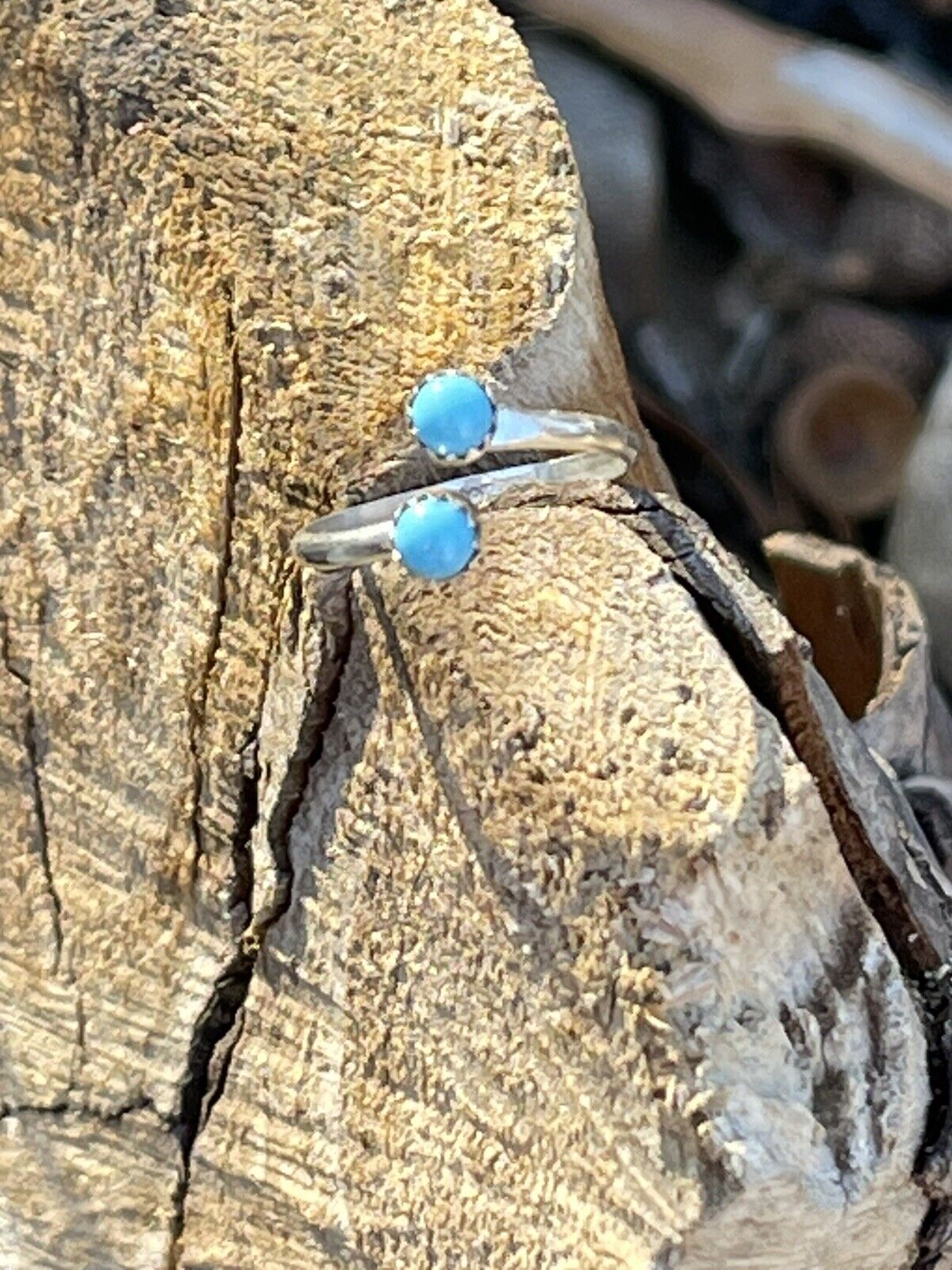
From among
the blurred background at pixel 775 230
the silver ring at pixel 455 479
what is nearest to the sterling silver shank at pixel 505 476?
the silver ring at pixel 455 479

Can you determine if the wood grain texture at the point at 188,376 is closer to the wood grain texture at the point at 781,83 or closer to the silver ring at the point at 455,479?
the silver ring at the point at 455,479

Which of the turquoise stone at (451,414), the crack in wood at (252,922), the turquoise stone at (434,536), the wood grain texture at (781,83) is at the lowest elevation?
the crack in wood at (252,922)

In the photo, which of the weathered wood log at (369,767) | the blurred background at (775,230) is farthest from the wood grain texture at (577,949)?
the blurred background at (775,230)

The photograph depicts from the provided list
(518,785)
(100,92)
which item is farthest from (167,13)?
(518,785)

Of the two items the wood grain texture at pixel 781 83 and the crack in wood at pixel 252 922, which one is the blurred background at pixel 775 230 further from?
the crack in wood at pixel 252 922

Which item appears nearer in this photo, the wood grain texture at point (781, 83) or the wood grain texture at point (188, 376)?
the wood grain texture at point (188, 376)

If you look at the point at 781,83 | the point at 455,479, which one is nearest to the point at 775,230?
the point at 781,83

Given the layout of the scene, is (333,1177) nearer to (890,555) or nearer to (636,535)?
(636,535)

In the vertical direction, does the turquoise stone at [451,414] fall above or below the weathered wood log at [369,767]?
above

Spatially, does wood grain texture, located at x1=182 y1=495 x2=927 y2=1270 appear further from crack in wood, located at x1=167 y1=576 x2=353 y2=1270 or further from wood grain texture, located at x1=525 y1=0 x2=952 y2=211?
wood grain texture, located at x1=525 y1=0 x2=952 y2=211
